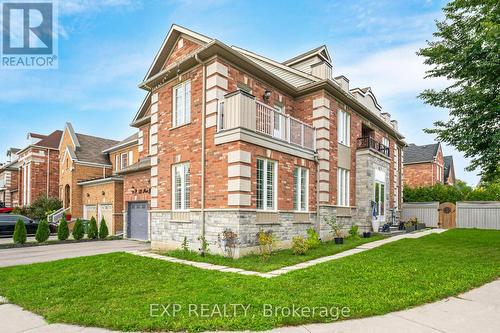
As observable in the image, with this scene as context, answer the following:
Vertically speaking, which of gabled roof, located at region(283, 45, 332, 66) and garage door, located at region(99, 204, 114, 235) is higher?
gabled roof, located at region(283, 45, 332, 66)

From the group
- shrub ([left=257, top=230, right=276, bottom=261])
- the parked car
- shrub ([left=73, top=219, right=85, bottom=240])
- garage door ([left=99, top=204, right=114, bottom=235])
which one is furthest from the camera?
garage door ([left=99, top=204, right=114, bottom=235])

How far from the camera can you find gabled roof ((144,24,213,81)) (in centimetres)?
1321

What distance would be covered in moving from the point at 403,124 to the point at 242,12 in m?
19.4

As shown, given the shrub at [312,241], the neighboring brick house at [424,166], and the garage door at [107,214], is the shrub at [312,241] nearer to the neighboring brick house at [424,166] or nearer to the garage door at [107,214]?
the garage door at [107,214]

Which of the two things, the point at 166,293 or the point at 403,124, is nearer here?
the point at 166,293

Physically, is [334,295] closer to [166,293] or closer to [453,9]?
[166,293]

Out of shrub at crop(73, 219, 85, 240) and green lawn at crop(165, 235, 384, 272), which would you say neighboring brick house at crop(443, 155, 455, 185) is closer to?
green lawn at crop(165, 235, 384, 272)

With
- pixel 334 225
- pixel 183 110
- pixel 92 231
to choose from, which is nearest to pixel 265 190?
pixel 183 110

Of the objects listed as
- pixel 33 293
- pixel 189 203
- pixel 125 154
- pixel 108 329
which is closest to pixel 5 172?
pixel 125 154

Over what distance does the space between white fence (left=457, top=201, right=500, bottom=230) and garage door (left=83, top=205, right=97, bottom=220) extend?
27640 mm

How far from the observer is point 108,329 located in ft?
16.3

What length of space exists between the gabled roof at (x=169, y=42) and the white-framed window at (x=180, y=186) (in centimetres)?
518

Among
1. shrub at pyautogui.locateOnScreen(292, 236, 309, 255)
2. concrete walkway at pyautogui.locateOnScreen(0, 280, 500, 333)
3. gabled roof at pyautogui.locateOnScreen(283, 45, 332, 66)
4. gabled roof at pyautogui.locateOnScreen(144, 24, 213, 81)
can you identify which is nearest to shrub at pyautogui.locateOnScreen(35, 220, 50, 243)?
gabled roof at pyautogui.locateOnScreen(144, 24, 213, 81)

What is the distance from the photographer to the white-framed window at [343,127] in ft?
54.7
